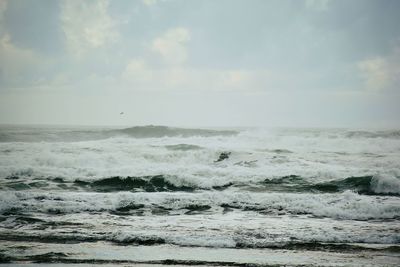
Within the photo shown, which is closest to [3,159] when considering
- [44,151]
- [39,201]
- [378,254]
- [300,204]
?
[44,151]

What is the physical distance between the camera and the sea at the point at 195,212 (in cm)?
670

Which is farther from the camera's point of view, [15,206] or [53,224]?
[15,206]

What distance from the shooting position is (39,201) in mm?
11516

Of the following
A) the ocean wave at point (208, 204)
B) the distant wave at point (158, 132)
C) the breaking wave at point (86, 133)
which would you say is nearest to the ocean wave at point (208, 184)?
the ocean wave at point (208, 204)

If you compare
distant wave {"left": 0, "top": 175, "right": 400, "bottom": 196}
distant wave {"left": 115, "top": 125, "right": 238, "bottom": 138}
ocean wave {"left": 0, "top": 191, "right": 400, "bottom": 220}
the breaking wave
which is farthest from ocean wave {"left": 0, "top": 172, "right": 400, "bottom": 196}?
distant wave {"left": 115, "top": 125, "right": 238, "bottom": 138}

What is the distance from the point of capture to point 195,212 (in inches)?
432

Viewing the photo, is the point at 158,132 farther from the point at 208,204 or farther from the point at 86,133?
the point at 208,204

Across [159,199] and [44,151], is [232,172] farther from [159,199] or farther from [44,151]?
[44,151]

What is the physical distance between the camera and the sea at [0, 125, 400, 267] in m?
6.70

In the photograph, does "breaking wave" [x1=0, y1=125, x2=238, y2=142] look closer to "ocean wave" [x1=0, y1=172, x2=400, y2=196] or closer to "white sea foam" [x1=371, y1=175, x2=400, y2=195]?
"ocean wave" [x1=0, y1=172, x2=400, y2=196]

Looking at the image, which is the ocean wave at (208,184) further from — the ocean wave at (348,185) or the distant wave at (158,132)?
the distant wave at (158,132)

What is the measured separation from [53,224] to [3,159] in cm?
1378

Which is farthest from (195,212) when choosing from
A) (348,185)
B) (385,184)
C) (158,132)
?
(158,132)

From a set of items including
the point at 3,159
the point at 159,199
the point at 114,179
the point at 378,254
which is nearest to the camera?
the point at 378,254
